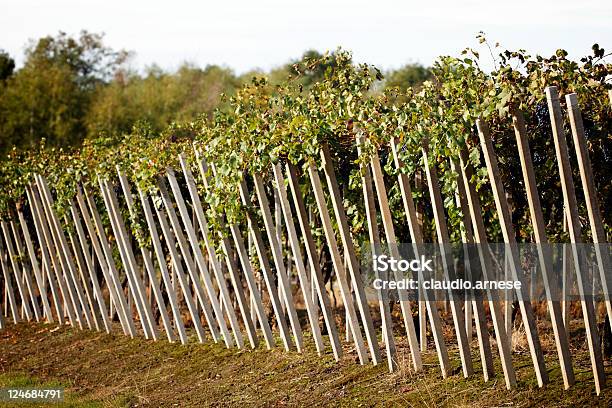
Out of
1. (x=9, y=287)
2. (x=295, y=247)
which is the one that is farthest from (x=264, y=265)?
(x=9, y=287)

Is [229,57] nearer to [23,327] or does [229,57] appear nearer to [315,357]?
[23,327]

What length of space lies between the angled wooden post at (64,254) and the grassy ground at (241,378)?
0.38m

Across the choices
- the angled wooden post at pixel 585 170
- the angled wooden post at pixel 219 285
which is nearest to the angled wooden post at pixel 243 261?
the angled wooden post at pixel 219 285

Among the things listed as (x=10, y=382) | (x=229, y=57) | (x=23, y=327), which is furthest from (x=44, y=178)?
(x=229, y=57)

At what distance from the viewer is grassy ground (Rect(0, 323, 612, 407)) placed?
5.36 metres

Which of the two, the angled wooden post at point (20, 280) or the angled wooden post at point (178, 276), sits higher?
the angled wooden post at point (20, 280)

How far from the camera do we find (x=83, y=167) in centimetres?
961

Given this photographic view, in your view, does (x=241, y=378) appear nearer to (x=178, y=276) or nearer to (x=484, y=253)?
(x=178, y=276)

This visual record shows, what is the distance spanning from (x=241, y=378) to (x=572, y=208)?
10.1 ft

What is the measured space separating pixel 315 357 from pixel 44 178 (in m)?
4.86

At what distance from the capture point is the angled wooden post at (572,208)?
481 cm

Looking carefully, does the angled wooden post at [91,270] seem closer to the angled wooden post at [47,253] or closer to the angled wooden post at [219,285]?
the angled wooden post at [47,253]

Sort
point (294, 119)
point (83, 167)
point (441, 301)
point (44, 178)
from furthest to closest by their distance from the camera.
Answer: point (44, 178), point (83, 167), point (441, 301), point (294, 119)

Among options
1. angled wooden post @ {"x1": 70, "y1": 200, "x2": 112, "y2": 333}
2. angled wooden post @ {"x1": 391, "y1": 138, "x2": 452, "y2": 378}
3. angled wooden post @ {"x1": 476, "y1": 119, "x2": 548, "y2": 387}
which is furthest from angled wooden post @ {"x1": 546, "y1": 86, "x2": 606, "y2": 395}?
angled wooden post @ {"x1": 70, "y1": 200, "x2": 112, "y2": 333}
